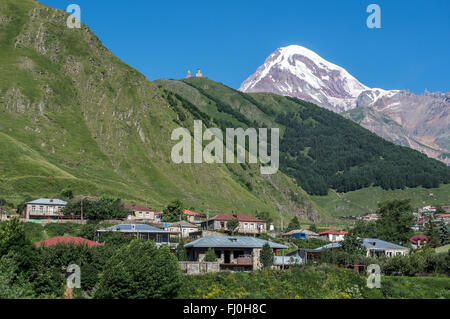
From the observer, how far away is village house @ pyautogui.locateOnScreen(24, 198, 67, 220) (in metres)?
107

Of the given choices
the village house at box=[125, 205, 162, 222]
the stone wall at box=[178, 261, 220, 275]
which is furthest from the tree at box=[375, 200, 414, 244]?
the stone wall at box=[178, 261, 220, 275]

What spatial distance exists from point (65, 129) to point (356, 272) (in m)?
149

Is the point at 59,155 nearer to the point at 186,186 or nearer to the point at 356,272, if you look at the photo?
the point at 186,186

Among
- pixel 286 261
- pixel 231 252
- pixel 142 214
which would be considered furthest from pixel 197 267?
pixel 142 214

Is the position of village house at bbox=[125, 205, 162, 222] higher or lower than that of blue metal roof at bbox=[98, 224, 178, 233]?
higher

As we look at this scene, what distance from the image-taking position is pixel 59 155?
565 ft

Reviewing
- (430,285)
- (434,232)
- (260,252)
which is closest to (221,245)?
(260,252)

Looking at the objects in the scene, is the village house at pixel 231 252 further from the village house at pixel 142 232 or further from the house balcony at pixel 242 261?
the village house at pixel 142 232

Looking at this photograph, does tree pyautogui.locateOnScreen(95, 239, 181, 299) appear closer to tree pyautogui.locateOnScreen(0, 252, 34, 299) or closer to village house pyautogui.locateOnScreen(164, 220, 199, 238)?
tree pyautogui.locateOnScreen(0, 252, 34, 299)

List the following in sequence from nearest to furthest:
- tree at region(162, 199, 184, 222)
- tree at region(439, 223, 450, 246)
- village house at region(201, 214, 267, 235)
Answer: tree at region(439, 223, 450, 246) → village house at region(201, 214, 267, 235) → tree at region(162, 199, 184, 222)

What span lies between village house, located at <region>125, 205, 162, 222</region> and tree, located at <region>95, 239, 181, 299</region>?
7272cm

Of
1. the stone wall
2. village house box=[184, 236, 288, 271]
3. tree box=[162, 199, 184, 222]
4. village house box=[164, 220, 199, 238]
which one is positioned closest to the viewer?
the stone wall

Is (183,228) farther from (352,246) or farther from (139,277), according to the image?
(139,277)
